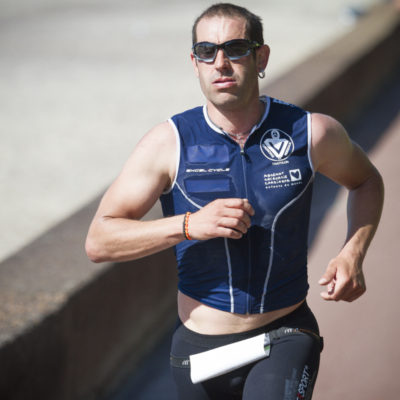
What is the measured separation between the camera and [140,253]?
2551 mm

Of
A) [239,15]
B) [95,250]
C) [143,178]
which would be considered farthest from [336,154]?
[95,250]

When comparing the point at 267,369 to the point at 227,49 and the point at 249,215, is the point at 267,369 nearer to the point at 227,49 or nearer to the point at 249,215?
the point at 249,215

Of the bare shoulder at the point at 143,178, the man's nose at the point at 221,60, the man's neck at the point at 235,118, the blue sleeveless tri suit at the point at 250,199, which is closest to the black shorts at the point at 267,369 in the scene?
the blue sleeveless tri suit at the point at 250,199

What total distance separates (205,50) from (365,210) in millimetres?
954

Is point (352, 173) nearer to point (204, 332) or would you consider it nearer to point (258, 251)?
point (258, 251)

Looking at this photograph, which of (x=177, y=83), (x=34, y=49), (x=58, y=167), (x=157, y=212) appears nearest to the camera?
(x=157, y=212)

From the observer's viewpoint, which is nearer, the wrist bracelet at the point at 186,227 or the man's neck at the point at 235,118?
the wrist bracelet at the point at 186,227

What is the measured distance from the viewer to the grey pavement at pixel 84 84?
767cm

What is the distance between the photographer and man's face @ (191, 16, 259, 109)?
2584mm

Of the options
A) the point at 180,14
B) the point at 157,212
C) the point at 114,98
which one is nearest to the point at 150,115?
the point at 114,98

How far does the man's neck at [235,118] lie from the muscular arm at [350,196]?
252 millimetres

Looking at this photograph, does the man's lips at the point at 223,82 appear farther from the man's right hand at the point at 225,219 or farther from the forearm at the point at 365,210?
the forearm at the point at 365,210

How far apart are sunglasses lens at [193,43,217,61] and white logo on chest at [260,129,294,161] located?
1.21 feet

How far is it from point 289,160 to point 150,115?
791 centimetres
